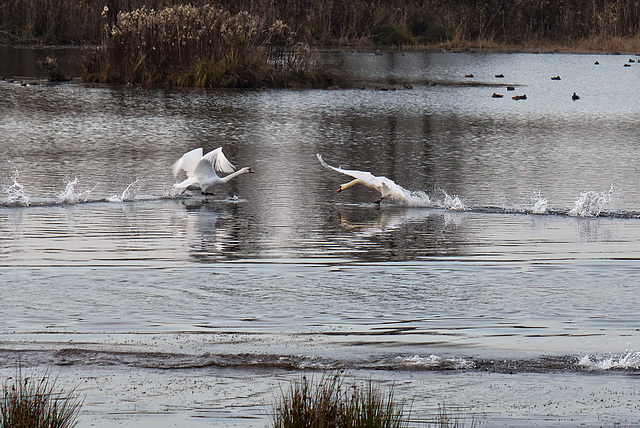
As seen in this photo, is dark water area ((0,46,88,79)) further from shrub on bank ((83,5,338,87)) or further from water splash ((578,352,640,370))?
water splash ((578,352,640,370))

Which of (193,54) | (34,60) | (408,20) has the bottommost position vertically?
(34,60)

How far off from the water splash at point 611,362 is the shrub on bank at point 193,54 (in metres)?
26.7

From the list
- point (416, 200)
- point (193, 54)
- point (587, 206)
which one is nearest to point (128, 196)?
point (416, 200)

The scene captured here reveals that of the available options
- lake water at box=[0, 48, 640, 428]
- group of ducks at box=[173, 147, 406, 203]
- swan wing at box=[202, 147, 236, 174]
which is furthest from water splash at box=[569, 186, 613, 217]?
swan wing at box=[202, 147, 236, 174]

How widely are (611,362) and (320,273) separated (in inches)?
135

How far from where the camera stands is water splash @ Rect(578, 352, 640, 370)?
7164 mm

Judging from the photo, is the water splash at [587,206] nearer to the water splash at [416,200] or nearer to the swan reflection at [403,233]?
the swan reflection at [403,233]

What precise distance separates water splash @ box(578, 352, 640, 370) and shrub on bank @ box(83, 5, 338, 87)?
2671cm

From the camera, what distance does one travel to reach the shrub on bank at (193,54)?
3319 cm

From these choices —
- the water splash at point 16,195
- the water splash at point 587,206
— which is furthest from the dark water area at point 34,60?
the water splash at point 587,206

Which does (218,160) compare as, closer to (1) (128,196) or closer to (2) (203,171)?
(2) (203,171)

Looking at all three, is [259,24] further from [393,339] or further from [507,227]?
[393,339]

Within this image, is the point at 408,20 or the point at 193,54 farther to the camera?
the point at 408,20

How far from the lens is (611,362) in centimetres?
720
